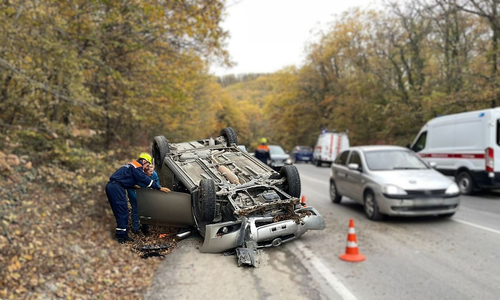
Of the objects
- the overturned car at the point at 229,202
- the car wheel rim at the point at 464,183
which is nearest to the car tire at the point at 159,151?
the overturned car at the point at 229,202

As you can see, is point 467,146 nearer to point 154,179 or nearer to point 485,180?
point 485,180

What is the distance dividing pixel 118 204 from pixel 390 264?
2180 cm

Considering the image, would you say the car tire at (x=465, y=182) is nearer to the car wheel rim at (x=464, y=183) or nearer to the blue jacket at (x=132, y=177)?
the car wheel rim at (x=464, y=183)

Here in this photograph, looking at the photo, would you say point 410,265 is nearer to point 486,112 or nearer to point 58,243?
point 486,112

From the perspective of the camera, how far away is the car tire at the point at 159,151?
74.5 inches

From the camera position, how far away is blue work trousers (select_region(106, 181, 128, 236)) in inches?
66.3

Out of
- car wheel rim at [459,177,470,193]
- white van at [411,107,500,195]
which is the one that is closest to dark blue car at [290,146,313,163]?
white van at [411,107,500,195]

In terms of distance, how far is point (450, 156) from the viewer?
26.5 metres

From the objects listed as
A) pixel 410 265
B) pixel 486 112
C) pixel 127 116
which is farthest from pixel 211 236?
pixel 486 112

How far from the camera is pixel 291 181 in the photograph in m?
1.81

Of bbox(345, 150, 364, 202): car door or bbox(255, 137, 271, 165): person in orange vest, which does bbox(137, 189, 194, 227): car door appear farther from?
bbox(345, 150, 364, 202): car door

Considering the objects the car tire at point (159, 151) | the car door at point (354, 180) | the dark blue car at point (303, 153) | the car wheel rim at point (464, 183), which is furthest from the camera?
the car wheel rim at point (464, 183)

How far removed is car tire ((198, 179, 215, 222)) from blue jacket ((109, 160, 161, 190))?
0.82ft

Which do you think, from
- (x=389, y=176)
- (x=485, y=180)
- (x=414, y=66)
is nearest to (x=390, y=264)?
(x=485, y=180)
